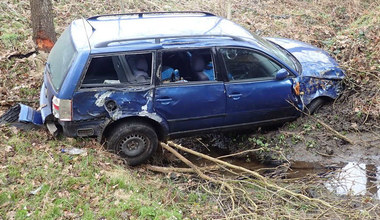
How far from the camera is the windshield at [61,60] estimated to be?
507cm

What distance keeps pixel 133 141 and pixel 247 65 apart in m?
2.06

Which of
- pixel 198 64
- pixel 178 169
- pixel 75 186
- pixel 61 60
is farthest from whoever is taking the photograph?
pixel 198 64

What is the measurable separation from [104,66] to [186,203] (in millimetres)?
2127

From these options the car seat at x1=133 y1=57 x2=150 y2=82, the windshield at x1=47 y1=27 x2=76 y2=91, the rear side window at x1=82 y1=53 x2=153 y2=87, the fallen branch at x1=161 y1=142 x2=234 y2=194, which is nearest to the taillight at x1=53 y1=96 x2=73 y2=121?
the windshield at x1=47 y1=27 x2=76 y2=91

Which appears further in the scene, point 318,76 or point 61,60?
point 318,76

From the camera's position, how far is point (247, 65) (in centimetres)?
570

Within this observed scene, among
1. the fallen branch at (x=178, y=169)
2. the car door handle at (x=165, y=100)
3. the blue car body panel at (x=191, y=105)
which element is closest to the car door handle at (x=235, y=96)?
the blue car body panel at (x=191, y=105)

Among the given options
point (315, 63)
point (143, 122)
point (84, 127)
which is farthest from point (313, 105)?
point (84, 127)

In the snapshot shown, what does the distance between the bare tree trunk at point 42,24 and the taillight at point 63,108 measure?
3.11 meters

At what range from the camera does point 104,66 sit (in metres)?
5.10

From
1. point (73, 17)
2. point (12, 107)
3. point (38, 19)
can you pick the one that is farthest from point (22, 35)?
point (12, 107)

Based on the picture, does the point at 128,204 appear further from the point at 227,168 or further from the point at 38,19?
the point at 38,19

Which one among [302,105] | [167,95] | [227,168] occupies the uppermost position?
[167,95]

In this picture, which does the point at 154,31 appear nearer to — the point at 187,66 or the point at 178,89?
the point at 187,66
